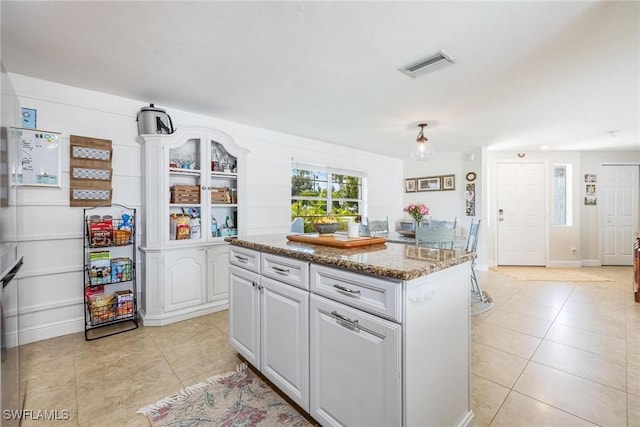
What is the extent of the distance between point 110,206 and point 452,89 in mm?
3455

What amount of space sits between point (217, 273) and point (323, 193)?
7.69ft

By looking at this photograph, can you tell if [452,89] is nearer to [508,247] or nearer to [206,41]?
[206,41]

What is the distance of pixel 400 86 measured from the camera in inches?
102

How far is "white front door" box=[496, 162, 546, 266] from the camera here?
5.57 m

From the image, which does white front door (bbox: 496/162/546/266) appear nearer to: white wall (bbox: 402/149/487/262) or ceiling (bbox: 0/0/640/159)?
white wall (bbox: 402/149/487/262)

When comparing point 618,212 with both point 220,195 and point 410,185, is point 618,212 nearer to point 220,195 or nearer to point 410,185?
point 410,185

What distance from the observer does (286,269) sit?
5.32 feet

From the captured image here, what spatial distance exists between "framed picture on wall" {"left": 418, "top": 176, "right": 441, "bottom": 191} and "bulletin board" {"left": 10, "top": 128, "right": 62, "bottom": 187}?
568 centimetres

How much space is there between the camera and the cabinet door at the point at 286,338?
151 centimetres

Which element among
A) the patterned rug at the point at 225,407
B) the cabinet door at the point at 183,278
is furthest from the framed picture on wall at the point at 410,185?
the patterned rug at the point at 225,407

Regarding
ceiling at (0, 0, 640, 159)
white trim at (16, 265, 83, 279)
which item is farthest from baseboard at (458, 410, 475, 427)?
white trim at (16, 265, 83, 279)

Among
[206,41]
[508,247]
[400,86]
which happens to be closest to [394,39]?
[400,86]

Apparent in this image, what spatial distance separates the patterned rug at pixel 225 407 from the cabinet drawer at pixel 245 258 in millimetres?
764

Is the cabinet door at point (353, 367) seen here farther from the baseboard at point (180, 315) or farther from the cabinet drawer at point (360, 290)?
the baseboard at point (180, 315)
